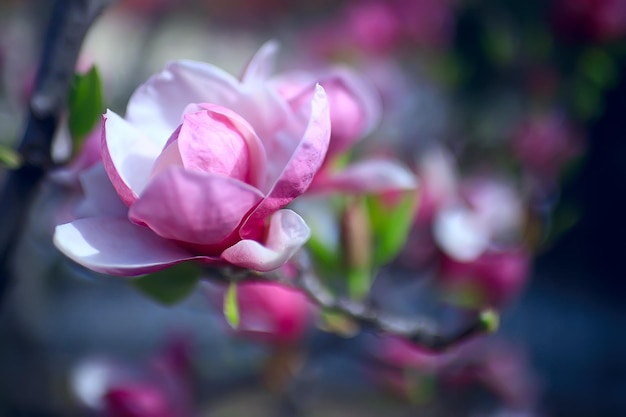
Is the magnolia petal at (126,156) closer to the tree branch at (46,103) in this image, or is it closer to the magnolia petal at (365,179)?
the tree branch at (46,103)

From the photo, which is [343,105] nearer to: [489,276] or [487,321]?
[487,321]

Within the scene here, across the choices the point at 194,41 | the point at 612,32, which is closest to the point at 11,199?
the point at 612,32

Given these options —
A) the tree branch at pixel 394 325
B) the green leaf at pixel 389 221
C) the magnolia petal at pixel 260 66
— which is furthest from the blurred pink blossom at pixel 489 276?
the magnolia petal at pixel 260 66

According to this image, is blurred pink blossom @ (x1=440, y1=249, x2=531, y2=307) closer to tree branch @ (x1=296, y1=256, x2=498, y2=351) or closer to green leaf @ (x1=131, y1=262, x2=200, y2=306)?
tree branch @ (x1=296, y1=256, x2=498, y2=351)

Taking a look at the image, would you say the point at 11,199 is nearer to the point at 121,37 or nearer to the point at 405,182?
the point at 405,182

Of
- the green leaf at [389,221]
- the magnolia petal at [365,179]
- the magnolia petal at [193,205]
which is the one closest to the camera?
the magnolia petal at [193,205]
